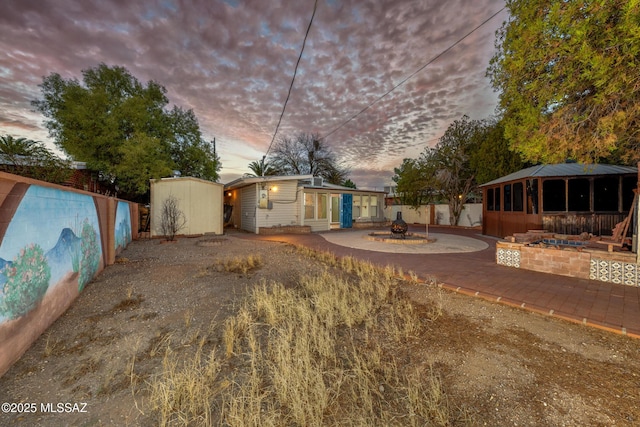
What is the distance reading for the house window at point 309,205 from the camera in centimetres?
1476

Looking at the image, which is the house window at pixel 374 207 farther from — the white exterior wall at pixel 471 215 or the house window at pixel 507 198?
the house window at pixel 507 198

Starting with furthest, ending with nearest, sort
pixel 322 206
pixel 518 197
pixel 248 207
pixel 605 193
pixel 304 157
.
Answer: pixel 304 157, pixel 322 206, pixel 248 207, pixel 518 197, pixel 605 193

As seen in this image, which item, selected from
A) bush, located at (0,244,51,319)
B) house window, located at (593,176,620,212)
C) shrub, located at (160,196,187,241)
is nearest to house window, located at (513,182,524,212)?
house window, located at (593,176,620,212)

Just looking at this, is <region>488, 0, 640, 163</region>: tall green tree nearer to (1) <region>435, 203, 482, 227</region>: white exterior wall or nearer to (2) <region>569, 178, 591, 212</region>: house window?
(2) <region>569, 178, 591, 212</region>: house window

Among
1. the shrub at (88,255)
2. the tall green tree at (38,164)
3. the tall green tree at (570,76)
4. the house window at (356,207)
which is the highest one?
the tall green tree at (570,76)

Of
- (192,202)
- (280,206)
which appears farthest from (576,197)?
(192,202)

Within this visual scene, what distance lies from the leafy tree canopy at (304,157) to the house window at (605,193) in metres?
22.9

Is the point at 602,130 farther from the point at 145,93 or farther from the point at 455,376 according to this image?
the point at 145,93

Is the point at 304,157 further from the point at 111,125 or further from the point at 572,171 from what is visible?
the point at 572,171

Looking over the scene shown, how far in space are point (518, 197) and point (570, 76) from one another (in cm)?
727

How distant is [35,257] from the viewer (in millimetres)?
2836

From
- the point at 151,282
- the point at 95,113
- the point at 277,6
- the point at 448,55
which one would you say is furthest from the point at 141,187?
the point at 448,55

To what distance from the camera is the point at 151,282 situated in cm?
499

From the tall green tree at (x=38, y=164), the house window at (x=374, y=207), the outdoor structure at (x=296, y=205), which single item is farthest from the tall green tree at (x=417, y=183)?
the tall green tree at (x=38, y=164)
